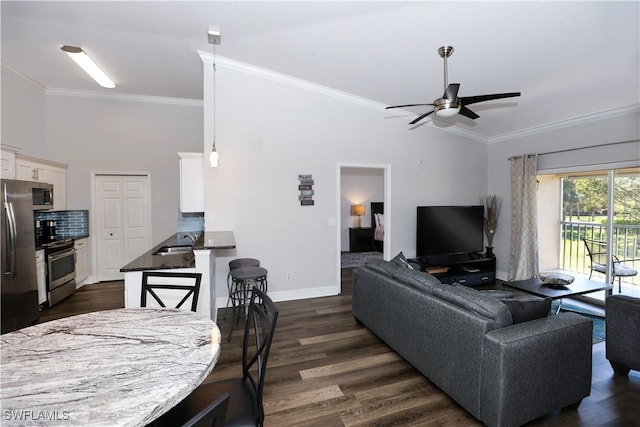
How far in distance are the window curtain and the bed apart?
3377 millimetres

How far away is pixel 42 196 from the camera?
423 cm

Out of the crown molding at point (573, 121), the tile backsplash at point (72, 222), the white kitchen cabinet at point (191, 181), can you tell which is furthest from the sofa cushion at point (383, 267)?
the tile backsplash at point (72, 222)

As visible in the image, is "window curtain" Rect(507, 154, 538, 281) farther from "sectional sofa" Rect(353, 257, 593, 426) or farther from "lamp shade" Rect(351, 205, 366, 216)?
"lamp shade" Rect(351, 205, 366, 216)

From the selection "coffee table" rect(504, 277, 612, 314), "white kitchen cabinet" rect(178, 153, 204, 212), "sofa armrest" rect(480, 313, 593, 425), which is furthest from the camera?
"white kitchen cabinet" rect(178, 153, 204, 212)

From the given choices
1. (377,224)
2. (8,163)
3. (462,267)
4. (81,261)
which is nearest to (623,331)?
(462,267)

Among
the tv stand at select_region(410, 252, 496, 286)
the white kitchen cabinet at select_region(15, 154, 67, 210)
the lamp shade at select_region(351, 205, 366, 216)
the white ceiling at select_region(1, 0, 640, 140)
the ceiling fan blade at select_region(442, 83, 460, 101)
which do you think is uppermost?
the white ceiling at select_region(1, 0, 640, 140)

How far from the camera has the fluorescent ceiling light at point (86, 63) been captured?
3.61 metres

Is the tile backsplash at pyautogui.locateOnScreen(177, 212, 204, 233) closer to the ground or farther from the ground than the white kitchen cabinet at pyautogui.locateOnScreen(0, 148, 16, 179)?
closer to the ground

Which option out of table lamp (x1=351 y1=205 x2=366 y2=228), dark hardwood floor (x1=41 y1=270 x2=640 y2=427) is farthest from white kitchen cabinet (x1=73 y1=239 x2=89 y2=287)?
table lamp (x1=351 y1=205 x2=366 y2=228)

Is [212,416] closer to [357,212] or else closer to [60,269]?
[60,269]

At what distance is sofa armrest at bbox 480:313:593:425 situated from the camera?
1805 mm

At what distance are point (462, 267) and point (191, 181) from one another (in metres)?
4.79

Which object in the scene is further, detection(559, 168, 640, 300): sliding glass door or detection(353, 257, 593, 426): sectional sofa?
detection(559, 168, 640, 300): sliding glass door

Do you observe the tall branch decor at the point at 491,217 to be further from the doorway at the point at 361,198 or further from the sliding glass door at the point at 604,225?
the doorway at the point at 361,198
